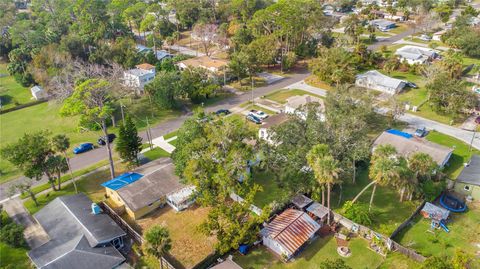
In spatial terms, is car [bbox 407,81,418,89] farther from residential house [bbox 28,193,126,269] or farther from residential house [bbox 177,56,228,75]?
residential house [bbox 28,193,126,269]

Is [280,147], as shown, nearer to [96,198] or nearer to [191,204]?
[191,204]

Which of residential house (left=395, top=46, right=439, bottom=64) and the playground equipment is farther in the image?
residential house (left=395, top=46, right=439, bottom=64)

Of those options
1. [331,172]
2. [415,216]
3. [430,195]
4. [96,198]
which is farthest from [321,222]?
[96,198]

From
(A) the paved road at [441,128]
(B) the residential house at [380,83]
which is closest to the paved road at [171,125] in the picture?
(B) the residential house at [380,83]

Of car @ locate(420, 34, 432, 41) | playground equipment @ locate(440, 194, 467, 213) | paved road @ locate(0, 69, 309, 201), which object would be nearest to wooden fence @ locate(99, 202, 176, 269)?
paved road @ locate(0, 69, 309, 201)

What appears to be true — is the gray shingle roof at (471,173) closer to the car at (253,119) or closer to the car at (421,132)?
the car at (421,132)

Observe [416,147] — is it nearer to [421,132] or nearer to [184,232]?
[421,132]

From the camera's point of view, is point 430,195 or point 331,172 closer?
point 331,172
